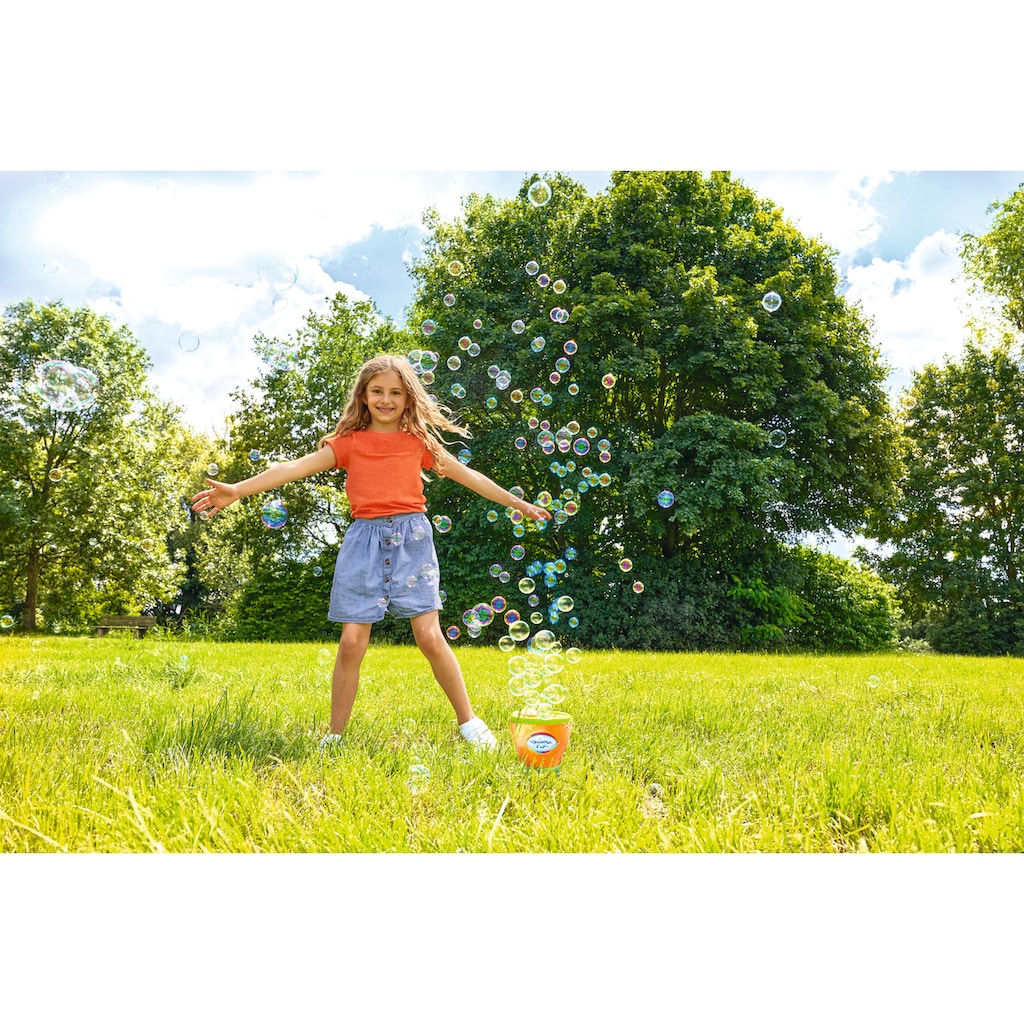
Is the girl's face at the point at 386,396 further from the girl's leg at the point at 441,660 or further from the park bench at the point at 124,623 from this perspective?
the park bench at the point at 124,623

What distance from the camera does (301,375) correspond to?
1655cm

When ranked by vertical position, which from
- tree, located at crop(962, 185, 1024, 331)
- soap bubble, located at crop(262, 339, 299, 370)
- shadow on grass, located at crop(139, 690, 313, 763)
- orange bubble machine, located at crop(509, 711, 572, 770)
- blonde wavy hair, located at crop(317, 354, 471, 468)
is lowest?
shadow on grass, located at crop(139, 690, 313, 763)

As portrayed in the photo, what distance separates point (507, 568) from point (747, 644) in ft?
13.8

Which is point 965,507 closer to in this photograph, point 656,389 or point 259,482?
point 656,389

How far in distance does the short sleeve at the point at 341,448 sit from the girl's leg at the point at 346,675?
2.28 feet

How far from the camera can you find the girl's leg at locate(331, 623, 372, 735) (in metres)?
2.95

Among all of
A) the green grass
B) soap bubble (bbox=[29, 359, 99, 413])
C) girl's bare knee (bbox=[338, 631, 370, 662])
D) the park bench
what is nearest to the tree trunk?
the park bench

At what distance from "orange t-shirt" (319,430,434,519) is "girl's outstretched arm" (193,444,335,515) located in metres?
0.08

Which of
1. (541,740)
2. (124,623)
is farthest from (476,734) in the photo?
(124,623)

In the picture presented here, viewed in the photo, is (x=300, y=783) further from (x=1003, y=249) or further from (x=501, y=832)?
(x=1003, y=249)

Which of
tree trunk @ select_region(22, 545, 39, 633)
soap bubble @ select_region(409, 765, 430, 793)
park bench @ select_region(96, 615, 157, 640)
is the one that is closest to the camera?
soap bubble @ select_region(409, 765, 430, 793)

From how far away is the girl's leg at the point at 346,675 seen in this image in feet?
9.68

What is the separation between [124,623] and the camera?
14.8 metres

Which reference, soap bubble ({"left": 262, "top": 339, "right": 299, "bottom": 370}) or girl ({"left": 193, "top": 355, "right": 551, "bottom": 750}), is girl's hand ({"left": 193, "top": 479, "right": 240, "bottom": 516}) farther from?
soap bubble ({"left": 262, "top": 339, "right": 299, "bottom": 370})
